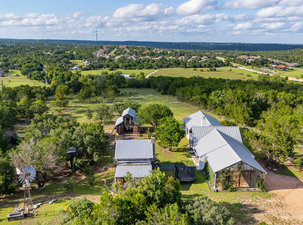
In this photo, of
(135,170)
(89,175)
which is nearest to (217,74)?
(135,170)

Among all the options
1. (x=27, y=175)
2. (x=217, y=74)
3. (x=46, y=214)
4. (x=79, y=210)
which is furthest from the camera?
(x=217, y=74)

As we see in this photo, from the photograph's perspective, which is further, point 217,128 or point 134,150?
point 217,128

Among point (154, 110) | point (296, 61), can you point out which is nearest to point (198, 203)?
point (154, 110)

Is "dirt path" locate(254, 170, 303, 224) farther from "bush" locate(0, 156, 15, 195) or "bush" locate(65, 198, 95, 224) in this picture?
"bush" locate(0, 156, 15, 195)

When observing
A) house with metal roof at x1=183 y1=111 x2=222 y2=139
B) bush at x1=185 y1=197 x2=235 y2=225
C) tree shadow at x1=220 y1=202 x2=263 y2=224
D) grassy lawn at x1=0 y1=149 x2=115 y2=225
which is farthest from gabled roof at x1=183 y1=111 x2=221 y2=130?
bush at x1=185 y1=197 x2=235 y2=225

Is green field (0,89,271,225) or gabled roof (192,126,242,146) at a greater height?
gabled roof (192,126,242,146)

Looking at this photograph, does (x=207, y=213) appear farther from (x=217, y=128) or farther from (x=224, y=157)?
(x=217, y=128)
